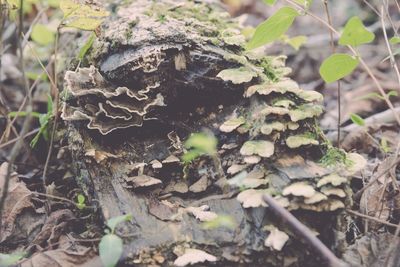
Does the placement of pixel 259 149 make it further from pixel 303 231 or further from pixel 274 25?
pixel 274 25

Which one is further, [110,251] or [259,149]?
[259,149]

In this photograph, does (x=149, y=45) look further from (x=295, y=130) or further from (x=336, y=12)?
(x=336, y=12)

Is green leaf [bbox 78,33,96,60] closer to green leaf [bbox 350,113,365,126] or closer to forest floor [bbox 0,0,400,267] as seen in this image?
forest floor [bbox 0,0,400,267]

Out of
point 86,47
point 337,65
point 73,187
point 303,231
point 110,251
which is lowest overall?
point 73,187

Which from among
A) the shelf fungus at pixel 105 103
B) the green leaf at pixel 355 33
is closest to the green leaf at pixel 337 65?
the green leaf at pixel 355 33

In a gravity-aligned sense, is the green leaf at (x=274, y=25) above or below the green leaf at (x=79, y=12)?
above

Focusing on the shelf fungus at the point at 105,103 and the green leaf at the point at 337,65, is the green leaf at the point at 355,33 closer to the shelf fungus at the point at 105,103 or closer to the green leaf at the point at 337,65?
the green leaf at the point at 337,65

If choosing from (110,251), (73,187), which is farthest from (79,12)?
(110,251)

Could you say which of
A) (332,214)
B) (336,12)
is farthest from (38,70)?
(336,12)
